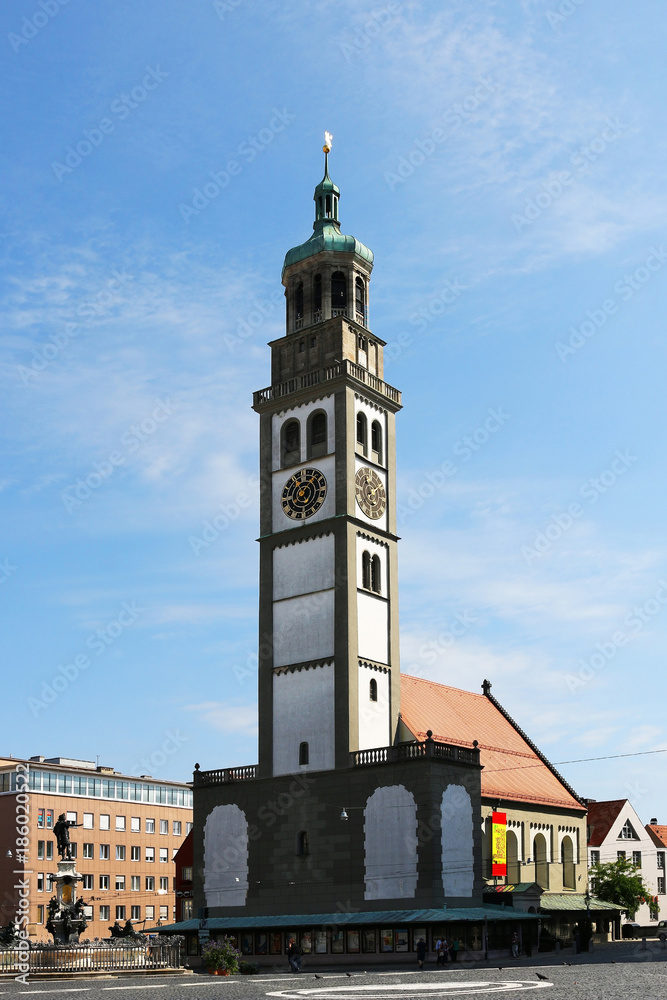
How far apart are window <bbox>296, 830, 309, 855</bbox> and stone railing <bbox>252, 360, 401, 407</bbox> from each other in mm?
24931

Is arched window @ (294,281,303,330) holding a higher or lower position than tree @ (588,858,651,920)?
higher

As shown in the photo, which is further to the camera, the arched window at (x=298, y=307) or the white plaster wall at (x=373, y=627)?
the arched window at (x=298, y=307)

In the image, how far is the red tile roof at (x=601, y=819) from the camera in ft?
312

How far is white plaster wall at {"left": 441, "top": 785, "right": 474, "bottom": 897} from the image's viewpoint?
56.0 metres

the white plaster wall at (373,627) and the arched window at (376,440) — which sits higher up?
Answer: the arched window at (376,440)

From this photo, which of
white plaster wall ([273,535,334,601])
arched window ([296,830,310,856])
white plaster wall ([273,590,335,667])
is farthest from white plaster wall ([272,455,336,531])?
arched window ([296,830,310,856])

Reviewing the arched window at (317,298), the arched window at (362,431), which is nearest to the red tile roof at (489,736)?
the arched window at (362,431)

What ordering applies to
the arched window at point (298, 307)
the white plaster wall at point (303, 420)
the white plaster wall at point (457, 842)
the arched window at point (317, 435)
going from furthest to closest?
the arched window at point (298, 307) → the arched window at point (317, 435) → the white plaster wall at point (303, 420) → the white plaster wall at point (457, 842)

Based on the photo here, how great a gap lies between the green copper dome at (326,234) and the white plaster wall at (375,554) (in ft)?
60.6

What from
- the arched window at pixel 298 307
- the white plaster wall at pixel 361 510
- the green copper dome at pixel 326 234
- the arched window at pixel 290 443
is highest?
the green copper dome at pixel 326 234

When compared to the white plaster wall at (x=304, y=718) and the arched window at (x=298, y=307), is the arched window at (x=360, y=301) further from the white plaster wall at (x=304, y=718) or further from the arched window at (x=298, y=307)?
the white plaster wall at (x=304, y=718)

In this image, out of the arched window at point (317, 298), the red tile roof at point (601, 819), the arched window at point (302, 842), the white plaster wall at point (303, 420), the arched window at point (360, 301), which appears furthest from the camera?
the red tile roof at point (601, 819)

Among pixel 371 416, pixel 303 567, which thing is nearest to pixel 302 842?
pixel 303 567

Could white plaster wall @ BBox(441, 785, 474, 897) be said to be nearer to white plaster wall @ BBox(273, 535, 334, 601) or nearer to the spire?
white plaster wall @ BBox(273, 535, 334, 601)
